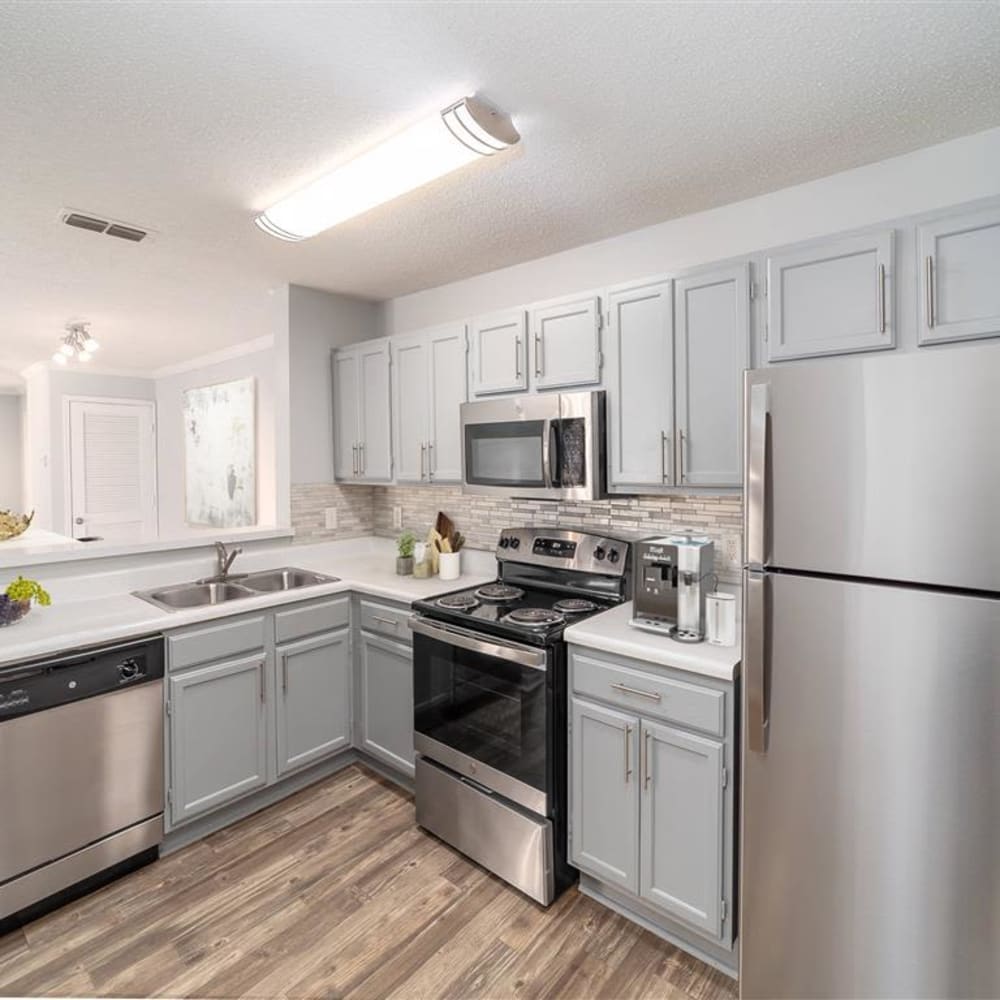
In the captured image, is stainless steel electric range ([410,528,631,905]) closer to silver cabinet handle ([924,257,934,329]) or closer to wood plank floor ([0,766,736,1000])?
A: wood plank floor ([0,766,736,1000])

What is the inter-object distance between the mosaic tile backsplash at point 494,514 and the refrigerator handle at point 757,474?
0.60 metres

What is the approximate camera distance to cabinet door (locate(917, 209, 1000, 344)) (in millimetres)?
1607

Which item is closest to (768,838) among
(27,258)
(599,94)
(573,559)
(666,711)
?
(666,711)

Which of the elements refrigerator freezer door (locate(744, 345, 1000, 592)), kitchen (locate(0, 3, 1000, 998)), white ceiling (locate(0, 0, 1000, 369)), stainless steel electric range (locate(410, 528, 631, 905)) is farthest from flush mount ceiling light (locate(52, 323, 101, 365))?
refrigerator freezer door (locate(744, 345, 1000, 592))

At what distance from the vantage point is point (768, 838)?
152cm

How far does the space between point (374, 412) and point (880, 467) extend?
2507 mm

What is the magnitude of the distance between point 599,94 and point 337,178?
85cm

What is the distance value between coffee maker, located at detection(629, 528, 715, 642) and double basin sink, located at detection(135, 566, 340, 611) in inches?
61.3

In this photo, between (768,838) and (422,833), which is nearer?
(768,838)

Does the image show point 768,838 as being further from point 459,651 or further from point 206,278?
point 206,278

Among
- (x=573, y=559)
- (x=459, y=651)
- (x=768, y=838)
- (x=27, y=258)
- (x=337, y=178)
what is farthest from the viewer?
(x=27, y=258)

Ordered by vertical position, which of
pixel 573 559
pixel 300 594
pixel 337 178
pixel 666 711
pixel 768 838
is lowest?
pixel 768 838

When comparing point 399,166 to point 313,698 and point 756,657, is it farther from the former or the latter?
point 313,698

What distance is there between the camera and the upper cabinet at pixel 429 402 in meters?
2.85
